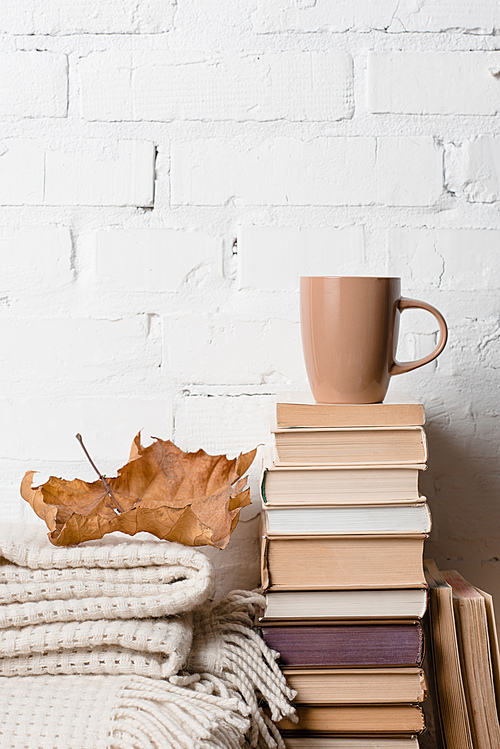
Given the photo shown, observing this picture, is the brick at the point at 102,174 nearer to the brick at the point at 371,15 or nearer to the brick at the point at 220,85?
the brick at the point at 220,85

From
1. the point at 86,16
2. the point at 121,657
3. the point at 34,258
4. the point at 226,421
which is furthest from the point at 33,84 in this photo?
the point at 121,657

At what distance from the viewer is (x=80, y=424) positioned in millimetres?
979

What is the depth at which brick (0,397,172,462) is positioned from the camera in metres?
0.98

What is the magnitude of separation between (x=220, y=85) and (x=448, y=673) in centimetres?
80

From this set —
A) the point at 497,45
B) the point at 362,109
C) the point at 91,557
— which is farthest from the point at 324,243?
the point at 91,557

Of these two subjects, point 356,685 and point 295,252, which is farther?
point 295,252

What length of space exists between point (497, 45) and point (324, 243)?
0.36 meters

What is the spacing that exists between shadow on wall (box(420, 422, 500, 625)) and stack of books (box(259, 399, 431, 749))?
27 centimetres

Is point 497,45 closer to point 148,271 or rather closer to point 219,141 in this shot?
point 219,141

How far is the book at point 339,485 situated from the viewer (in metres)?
0.72

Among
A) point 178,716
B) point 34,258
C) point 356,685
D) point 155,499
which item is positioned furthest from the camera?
point 34,258

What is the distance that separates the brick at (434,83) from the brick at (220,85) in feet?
0.14

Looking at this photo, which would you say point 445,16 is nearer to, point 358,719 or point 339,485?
point 339,485

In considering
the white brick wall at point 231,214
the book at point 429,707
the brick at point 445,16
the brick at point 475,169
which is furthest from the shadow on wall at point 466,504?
the brick at point 445,16
